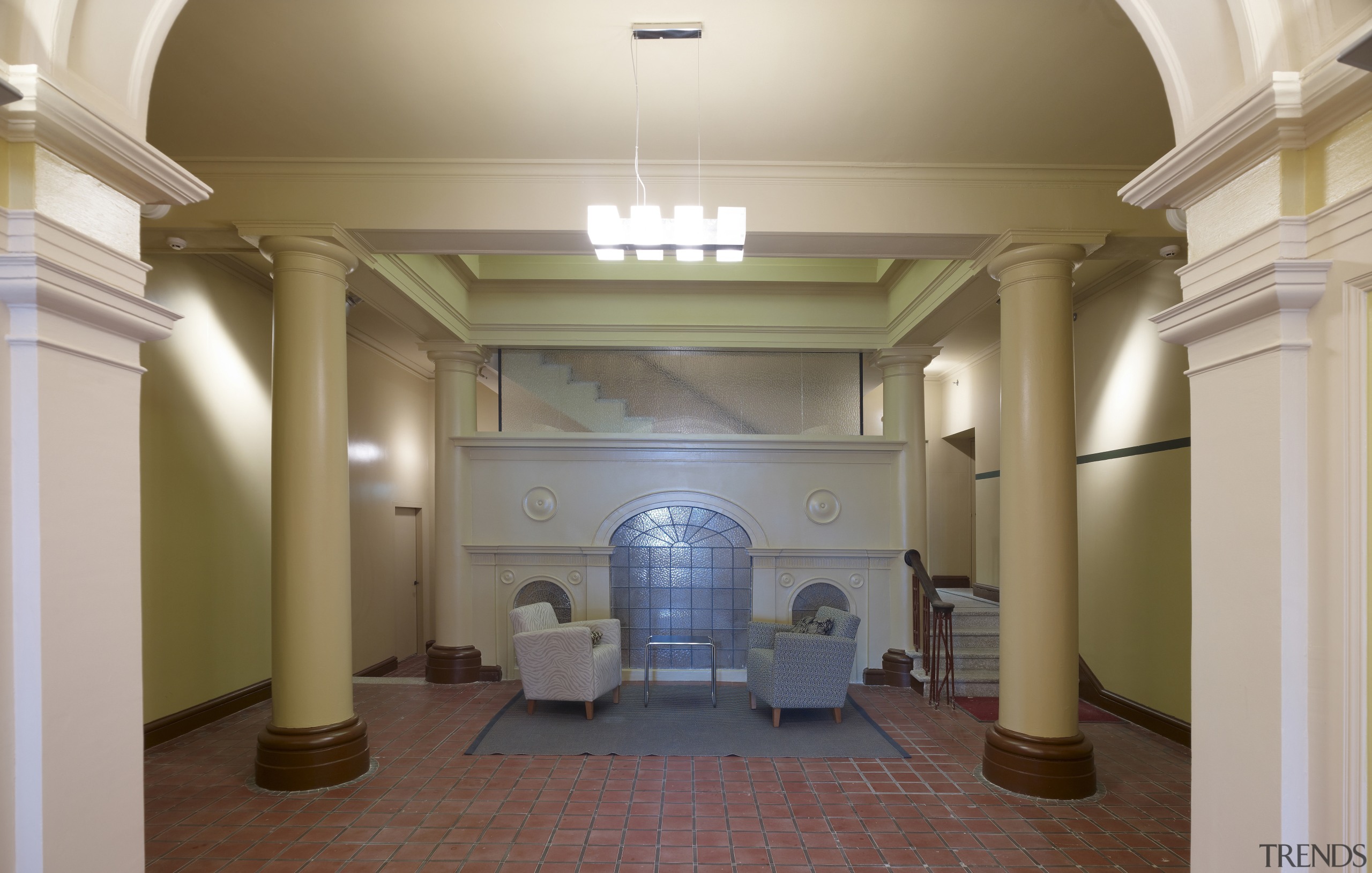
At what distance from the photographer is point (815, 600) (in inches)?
329

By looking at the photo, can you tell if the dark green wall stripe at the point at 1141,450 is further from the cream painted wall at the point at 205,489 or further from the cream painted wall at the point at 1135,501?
the cream painted wall at the point at 205,489

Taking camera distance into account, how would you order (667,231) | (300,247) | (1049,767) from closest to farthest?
(667,231)
(1049,767)
(300,247)

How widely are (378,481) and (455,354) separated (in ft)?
6.83

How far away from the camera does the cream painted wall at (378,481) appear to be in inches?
340

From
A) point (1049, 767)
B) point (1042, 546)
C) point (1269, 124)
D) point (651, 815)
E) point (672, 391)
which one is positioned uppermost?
point (1269, 124)

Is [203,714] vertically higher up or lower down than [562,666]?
→ lower down

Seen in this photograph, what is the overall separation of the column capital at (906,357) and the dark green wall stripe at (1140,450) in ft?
5.57

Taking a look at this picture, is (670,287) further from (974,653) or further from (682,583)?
(974,653)

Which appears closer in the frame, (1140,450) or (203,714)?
(203,714)

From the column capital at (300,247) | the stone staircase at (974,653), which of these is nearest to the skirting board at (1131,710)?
the stone staircase at (974,653)

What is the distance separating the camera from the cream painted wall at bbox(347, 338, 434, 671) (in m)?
8.64

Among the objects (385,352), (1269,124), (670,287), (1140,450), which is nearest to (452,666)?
(385,352)

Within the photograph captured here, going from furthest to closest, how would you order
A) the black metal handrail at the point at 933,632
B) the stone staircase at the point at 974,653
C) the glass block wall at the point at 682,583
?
the glass block wall at the point at 682,583 → the stone staircase at the point at 974,653 → the black metal handrail at the point at 933,632

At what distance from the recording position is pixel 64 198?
82.3 inches
